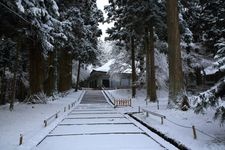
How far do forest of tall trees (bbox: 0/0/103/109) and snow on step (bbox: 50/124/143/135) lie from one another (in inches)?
213

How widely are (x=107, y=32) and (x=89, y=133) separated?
2546 cm

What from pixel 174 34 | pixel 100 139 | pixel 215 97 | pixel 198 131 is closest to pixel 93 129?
pixel 100 139

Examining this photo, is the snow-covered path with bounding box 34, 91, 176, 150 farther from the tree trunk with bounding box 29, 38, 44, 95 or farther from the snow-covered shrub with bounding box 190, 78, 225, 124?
the tree trunk with bounding box 29, 38, 44, 95

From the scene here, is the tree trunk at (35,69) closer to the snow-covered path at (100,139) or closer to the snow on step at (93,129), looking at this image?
the snow on step at (93,129)

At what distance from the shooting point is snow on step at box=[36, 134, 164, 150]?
1000 centimetres

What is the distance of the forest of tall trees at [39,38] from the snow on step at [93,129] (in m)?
5.40

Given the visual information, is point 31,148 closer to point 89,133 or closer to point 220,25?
point 89,133

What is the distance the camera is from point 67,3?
1266 inches

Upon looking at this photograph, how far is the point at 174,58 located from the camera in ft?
68.8

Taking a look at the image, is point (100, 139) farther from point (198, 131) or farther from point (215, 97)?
point (215, 97)

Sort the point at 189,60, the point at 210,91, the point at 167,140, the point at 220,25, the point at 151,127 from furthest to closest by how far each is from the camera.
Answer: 1. the point at 189,60
2. the point at 220,25
3. the point at 151,127
4. the point at 167,140
5. the point at 210,91

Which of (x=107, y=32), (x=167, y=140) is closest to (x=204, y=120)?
(x=167, y=140)

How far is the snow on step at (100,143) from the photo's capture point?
1000 centimetres

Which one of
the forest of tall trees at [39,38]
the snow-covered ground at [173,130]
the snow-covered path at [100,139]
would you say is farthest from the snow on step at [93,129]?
the forest of tall trees at [39,38]
